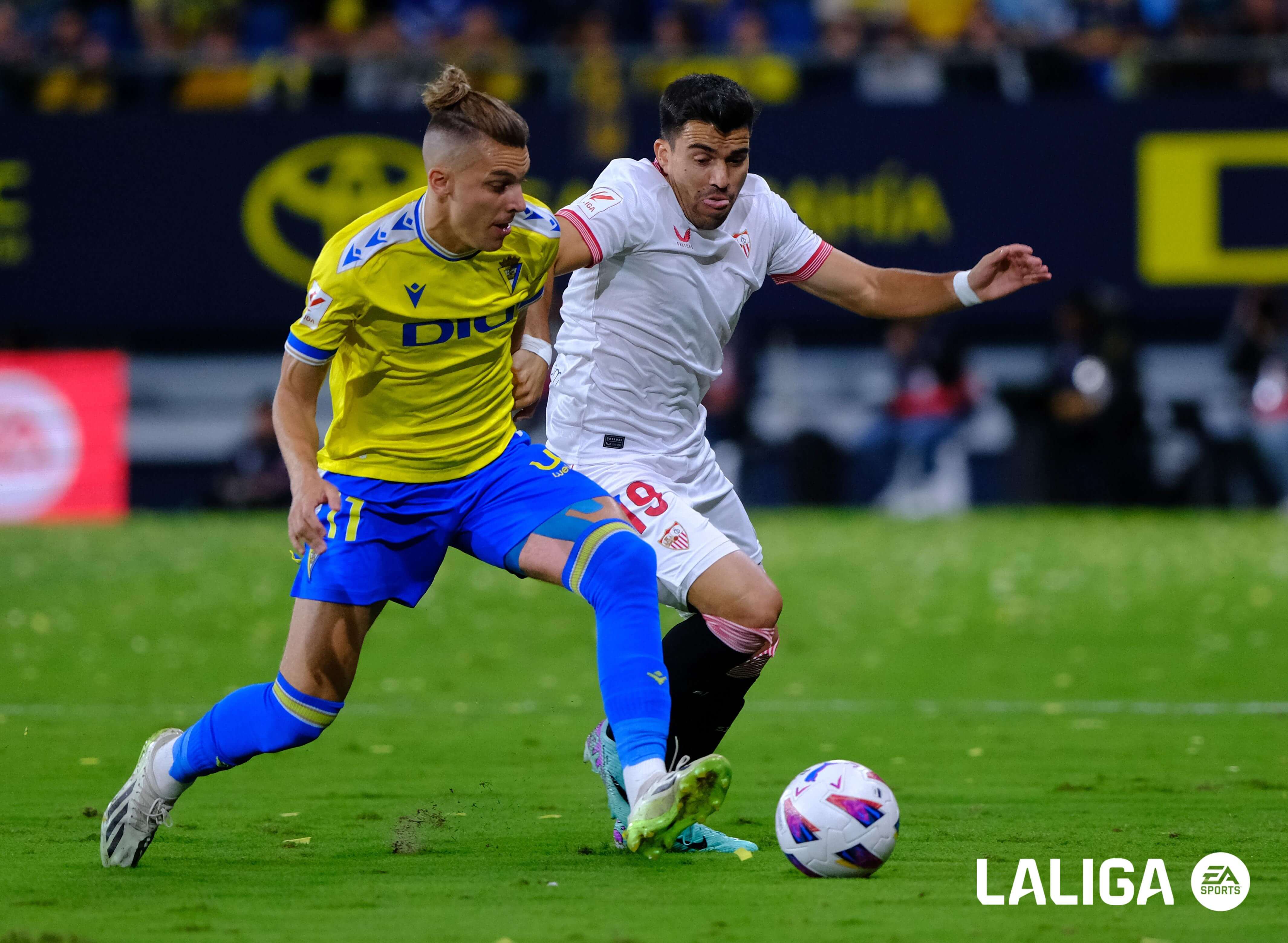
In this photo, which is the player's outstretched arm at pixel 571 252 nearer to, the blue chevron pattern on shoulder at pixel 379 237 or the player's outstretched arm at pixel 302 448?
the blue chevron pattern on shoulder at pixel 379 237

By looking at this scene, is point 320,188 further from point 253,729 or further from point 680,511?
point 253,729

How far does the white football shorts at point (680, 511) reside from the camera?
5.50 m

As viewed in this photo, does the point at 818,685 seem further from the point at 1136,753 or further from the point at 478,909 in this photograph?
the point at 478,909

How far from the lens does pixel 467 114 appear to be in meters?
5.13

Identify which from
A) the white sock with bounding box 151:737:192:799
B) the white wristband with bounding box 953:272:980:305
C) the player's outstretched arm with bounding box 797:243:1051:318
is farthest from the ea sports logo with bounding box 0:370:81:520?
the white wristband with bounding box 953:272:980:305

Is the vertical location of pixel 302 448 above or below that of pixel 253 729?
above

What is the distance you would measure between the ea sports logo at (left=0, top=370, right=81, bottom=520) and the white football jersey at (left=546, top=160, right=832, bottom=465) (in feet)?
40.7

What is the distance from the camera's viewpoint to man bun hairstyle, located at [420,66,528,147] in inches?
201

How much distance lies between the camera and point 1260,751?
737 cm

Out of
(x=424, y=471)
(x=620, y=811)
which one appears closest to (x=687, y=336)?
(x=424, y=471)

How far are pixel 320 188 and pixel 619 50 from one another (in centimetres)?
Result: 334

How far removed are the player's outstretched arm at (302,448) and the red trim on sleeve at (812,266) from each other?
1.69 m

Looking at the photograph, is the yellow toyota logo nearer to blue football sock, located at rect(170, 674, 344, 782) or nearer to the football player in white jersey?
the football player in white jersey

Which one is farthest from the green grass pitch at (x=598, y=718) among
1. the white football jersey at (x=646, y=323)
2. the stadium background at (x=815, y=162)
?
the stadium background at (x=815, y=162)
